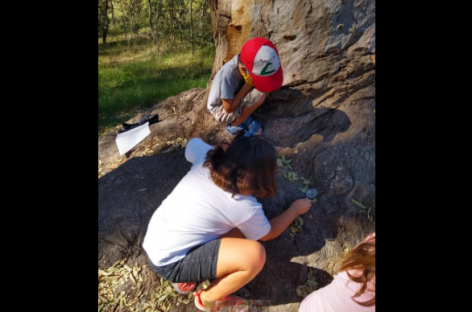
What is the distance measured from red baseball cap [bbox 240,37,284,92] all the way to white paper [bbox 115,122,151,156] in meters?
1.12

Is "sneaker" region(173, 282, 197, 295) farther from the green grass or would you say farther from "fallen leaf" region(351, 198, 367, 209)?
the green grass

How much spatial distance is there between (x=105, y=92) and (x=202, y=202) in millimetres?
1708

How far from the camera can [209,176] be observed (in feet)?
5.32

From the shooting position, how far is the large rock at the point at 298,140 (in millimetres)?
2072

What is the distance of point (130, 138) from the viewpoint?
9.05 feet

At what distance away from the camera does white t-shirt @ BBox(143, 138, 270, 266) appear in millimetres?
1578

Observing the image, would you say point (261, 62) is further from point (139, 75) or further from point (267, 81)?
point (139, 75)

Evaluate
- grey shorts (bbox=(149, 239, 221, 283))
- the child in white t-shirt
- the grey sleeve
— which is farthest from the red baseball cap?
grey shorts (bbox=(149, 239, 221, 283))

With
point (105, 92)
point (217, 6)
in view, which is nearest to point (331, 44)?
point (217, 6)

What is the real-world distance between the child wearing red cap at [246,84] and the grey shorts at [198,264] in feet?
3.75

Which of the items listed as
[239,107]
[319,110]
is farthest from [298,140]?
[239,107]

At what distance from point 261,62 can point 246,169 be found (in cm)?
88

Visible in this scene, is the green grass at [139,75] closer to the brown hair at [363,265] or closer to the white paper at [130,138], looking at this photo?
the white paper at [130,138]

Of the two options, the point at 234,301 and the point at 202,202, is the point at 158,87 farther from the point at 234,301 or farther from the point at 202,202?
the point at 234,301
